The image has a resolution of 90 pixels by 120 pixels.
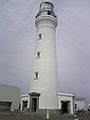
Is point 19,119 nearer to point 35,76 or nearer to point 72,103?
point 35,76

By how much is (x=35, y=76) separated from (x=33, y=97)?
3.06m

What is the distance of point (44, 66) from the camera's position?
23422 mm

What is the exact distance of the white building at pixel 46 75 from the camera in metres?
22.4

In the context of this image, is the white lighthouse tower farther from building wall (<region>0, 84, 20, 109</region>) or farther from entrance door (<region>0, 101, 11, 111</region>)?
entrance door (<region>0, 101, 11, 111</region>)

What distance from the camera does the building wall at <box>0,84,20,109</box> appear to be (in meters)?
28.8

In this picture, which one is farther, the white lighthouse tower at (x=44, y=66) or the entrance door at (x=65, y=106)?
the entrance door at (x=65, y=106)

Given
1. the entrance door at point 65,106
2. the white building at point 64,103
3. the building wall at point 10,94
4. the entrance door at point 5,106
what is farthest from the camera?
the entrance door at point 5,106

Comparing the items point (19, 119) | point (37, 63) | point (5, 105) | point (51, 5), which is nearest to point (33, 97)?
point (37, 63)

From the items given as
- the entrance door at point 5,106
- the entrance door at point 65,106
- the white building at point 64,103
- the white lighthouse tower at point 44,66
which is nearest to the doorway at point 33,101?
the white lighthouse tower at point 44,66

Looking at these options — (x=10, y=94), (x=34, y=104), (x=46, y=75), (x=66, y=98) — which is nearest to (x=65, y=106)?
(x=66, y=98)

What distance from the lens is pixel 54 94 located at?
2291cm

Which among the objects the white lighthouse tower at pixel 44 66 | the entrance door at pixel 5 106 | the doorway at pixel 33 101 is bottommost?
the entrance door at pixel 5 106

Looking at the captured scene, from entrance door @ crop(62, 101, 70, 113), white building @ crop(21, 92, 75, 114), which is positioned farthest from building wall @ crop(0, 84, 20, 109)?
entrance door @ crop(62, 101, 70, 113)

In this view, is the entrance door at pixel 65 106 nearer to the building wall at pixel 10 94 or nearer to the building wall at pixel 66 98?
the building wall at pixel 66 98
